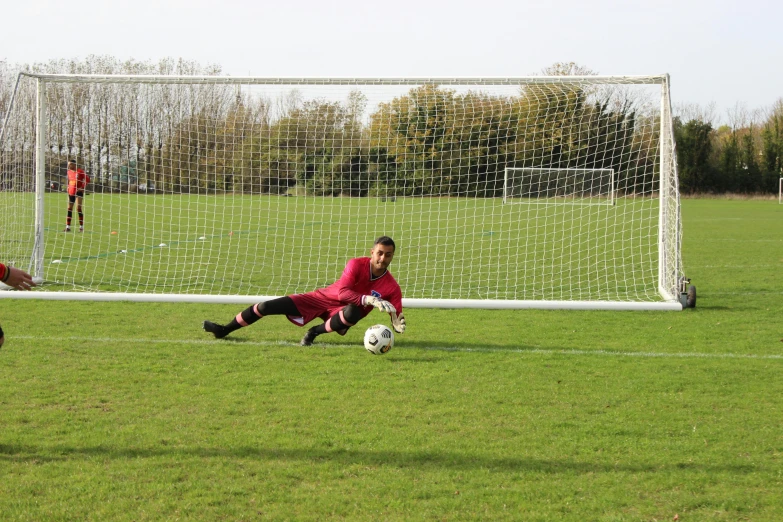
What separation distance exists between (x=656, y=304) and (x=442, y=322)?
276cm

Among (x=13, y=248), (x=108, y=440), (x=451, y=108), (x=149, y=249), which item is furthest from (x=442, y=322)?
(x=149, y=249)

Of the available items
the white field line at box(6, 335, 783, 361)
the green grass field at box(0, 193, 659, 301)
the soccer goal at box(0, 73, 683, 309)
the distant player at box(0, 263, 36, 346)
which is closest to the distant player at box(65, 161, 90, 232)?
the soccer goal at box(0, 73, 683, 309)

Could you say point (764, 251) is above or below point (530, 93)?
below

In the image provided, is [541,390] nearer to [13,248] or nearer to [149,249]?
[13,248]

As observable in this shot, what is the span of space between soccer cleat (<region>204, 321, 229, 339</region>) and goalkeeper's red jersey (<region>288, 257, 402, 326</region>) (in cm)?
75

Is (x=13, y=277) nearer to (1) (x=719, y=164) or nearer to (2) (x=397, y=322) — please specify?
(2) (x=397, y=322)

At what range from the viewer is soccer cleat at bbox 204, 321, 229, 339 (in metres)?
7.56

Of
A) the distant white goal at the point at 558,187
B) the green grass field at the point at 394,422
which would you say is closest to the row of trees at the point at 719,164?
the distant white goal at the point at 558,187

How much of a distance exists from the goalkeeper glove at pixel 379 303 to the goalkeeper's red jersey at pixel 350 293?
286 mm

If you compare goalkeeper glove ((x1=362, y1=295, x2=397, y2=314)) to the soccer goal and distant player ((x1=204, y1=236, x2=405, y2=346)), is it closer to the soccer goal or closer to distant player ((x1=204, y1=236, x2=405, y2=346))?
distant player ((x1=204, y1=236, x2=405, y2=346))

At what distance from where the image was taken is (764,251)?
1719cm

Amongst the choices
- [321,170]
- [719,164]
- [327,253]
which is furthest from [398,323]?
[719,164]

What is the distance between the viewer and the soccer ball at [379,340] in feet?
22.4

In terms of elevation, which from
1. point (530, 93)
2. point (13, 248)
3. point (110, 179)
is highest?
point (530, 93)
